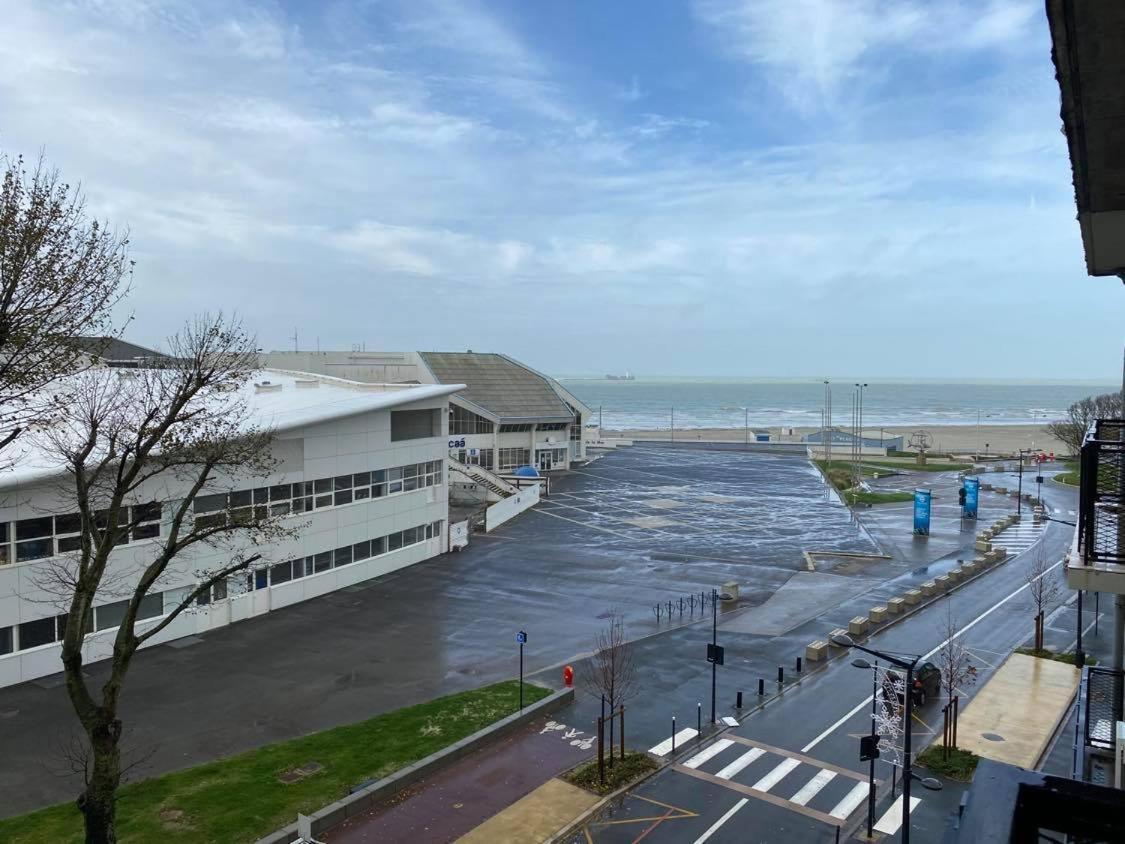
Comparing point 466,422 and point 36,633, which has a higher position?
point 466,422

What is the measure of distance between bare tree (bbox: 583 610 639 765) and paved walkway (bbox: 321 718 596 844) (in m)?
1.77

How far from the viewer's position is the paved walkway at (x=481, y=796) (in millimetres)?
17672

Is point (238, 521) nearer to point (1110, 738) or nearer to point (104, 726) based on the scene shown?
point (104, 726)

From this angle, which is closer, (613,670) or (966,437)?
(613,670)

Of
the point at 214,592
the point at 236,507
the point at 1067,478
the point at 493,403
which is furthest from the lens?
the point at 493,403

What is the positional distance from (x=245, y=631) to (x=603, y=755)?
711 inches

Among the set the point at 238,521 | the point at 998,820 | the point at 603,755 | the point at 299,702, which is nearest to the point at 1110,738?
the point at 603,755

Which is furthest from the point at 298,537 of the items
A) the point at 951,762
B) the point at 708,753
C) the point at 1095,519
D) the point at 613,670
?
the point at 1095,519

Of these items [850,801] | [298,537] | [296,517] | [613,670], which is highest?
[296,517]

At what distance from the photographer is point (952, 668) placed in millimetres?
23281

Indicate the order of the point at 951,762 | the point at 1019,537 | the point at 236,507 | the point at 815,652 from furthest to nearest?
the point at 1019,537 → the point at 236,507 → the point at 815,652 → the point at 951,762

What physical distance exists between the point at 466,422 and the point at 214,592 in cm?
4868

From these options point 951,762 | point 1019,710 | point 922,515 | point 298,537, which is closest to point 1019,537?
point 922,515

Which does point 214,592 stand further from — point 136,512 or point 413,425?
point 413,425
